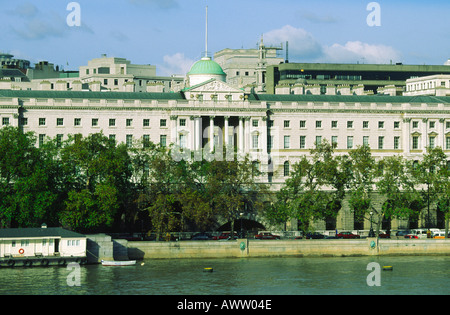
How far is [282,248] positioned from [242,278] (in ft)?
65.1

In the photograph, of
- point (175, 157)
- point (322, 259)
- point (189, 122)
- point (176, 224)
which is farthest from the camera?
point (189, 122)

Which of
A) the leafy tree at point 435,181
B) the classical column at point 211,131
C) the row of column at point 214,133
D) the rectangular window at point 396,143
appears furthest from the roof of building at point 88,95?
the leafy tree at point 435,181

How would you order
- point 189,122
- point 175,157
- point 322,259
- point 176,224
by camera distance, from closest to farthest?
point 322,259, point 176,224, point 175,157, point 189,122

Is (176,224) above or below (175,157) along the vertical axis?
below

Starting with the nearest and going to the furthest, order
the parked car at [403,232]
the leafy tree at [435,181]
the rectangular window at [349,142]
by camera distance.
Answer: the leafy tree at [435,181] < the parked car at [403,232] < the rectangular window at [349,142]

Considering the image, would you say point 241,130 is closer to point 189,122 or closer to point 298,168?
point 189,122

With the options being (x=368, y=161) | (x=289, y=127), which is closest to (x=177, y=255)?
(x=368, y=161)

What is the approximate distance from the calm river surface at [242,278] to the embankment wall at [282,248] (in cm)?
204

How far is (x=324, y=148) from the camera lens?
14825 centimetres

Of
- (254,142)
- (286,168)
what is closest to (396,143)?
(286,168)

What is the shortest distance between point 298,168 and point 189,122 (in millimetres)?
24046

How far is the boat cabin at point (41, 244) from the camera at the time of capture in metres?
118

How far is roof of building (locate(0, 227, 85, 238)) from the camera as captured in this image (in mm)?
118688

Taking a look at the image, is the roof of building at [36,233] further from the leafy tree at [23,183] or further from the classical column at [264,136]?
the classical column at [264,136]
